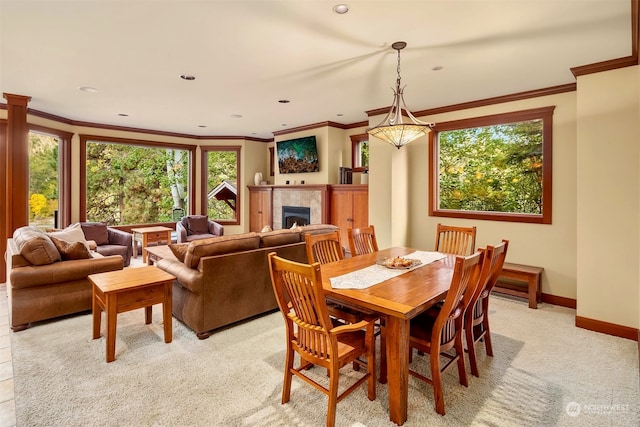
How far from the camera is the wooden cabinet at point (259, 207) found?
736cm

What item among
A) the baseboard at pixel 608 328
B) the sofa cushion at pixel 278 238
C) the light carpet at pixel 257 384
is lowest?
the light carpet at pixel 257 384

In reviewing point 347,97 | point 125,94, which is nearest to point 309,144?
point 347,97

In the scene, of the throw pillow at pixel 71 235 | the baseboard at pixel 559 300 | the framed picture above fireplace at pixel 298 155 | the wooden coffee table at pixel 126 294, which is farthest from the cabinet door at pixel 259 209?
the baseboard at pixel 559 300

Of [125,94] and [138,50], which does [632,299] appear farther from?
[125,94]

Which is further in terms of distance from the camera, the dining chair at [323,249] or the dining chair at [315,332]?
the dining chair at [323,249]

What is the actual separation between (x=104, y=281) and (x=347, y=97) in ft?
11.6

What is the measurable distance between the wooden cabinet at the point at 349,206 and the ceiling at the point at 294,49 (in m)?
1.57

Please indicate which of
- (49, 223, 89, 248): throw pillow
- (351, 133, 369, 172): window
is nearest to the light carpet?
(49, 223, 89, 248): throw pillow

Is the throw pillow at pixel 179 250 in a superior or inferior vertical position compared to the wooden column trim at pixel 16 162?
inferior

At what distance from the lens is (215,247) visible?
3096 millimetres

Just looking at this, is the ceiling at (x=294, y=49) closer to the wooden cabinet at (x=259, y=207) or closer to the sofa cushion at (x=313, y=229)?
the sofa cushion at (x=313, y=229)

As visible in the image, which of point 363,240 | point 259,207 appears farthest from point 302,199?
point 363,240

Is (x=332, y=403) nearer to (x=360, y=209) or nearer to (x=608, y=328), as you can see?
(x=608, y=328)

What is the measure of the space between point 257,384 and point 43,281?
7.90ft
